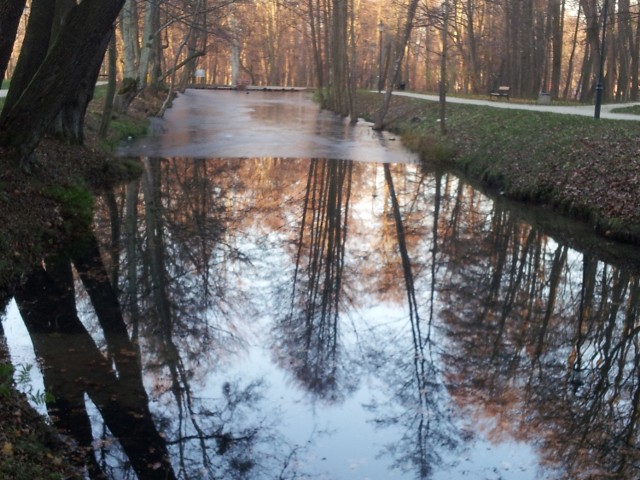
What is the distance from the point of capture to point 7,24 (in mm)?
10984

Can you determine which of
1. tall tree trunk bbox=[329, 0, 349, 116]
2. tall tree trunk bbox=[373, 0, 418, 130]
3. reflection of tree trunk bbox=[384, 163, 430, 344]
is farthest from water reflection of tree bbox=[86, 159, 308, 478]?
tall tree trunk bbox=[329, 0, 349, 116]

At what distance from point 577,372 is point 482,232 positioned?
7.15 metres

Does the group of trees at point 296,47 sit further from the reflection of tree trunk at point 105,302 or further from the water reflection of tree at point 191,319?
the water reflection of tree at point 191,319

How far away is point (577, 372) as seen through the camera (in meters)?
8.38

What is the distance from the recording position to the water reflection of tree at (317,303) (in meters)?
8.25

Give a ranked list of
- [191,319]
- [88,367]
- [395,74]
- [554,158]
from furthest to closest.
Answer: [395,74]
[554,158]
[191,319]
[88,367]

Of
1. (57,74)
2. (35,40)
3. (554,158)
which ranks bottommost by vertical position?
(554,158)


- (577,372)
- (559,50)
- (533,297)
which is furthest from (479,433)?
(559,50)

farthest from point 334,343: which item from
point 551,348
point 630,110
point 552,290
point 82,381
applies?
point 630,110

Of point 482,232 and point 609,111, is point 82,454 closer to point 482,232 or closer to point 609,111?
point 482,232

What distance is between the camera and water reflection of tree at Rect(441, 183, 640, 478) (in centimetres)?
686

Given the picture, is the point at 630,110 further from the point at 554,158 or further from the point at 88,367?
the point at 88,367

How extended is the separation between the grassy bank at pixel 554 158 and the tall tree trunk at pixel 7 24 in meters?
10.1

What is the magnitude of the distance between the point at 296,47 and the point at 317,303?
7940 centimetres
